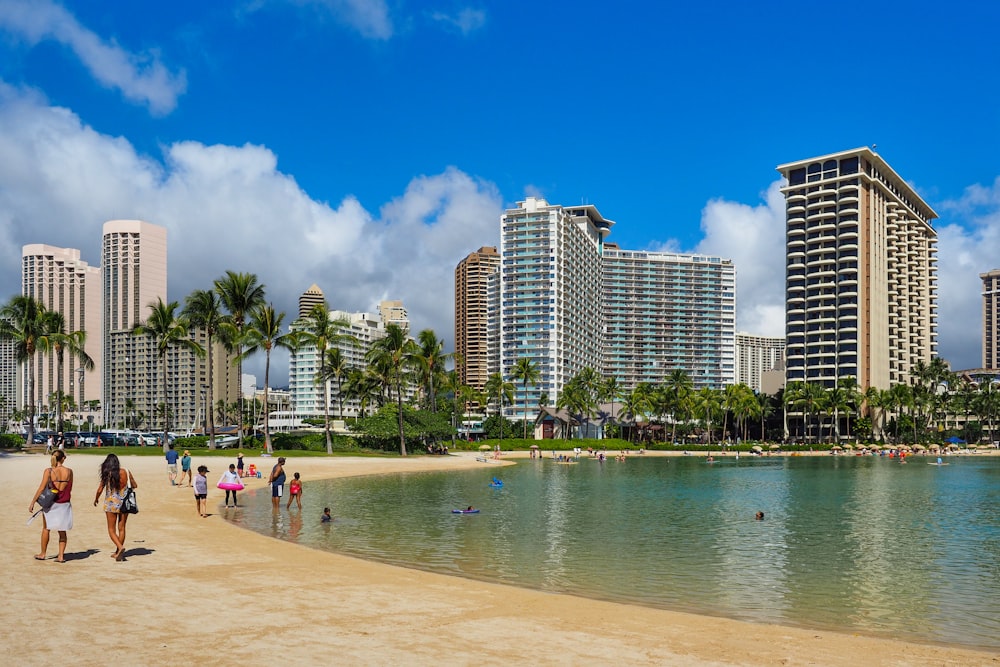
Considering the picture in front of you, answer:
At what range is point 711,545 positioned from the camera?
25.6 metres

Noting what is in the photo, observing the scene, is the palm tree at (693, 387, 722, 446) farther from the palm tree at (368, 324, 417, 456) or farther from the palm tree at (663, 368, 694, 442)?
the palm tree at (368, 324, 417, 456)

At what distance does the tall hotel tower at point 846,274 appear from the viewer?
16975cm

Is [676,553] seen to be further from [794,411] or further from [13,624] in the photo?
[794,411]

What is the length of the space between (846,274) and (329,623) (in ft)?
587

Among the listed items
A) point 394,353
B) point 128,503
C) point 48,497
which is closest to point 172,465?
point 128,503

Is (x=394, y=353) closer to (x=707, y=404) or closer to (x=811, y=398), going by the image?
(x=707, y=404)

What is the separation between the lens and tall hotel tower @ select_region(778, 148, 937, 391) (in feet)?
557

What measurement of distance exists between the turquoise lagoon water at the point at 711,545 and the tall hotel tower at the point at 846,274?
5062 inches

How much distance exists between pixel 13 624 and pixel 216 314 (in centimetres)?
6696

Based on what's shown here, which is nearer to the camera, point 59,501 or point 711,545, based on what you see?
point 59,501

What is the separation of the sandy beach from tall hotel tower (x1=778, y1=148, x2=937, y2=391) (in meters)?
168

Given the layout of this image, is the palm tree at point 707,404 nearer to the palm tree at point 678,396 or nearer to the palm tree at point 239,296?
the palm tree at point 678,396

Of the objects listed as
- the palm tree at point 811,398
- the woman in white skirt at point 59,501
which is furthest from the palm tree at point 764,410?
the woman in white skirt at point 59,501

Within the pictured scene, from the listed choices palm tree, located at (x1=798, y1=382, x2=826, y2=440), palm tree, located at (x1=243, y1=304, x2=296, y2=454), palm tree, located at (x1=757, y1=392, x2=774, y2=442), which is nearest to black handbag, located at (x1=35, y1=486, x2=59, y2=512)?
palm tree, located at (x1=243, y1=304, x2=296, y2=454)
